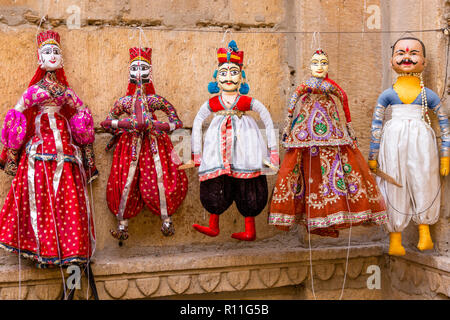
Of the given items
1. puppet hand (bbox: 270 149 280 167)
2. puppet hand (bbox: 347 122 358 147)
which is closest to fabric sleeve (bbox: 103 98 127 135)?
puppet hand (bbox: 270 149 280 167)

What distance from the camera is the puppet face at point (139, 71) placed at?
264 centimetres

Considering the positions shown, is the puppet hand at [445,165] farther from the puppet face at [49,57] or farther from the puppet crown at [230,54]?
the puppet face at [49,57]

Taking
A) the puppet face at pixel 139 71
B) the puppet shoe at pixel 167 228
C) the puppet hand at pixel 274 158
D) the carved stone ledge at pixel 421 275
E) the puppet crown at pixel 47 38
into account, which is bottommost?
the carved stone ledge at pixel 421 275

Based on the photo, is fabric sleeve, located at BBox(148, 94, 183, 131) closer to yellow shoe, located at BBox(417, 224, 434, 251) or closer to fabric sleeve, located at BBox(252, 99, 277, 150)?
fabric sleeve, located at BBox(252, 99, 277, 150)

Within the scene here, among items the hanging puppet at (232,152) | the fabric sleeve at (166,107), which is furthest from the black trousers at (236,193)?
the fabric sleeve at (166,107)

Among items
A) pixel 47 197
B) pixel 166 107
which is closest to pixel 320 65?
pixel 166 107

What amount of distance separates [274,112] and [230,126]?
1.87ft

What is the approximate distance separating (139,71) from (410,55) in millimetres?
1320

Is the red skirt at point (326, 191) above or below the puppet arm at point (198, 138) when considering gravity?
below

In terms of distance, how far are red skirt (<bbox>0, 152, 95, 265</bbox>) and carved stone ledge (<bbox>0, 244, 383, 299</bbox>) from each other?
0.61 ft

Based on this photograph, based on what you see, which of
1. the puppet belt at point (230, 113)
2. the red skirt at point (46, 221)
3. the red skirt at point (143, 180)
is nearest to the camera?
the red skirt at point (46, 221)

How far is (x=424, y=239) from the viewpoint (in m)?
2.69

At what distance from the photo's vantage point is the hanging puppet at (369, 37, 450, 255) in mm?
2646

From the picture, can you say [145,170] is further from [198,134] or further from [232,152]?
[232,152]
